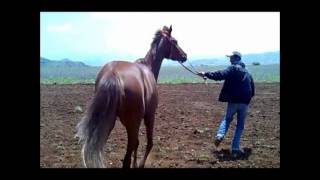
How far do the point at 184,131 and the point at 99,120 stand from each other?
4.19 ft

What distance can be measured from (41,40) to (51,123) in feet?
2.97

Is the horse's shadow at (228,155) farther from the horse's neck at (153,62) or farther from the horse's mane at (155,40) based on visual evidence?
the horse's mane at (155,40)

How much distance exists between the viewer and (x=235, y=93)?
4.81m

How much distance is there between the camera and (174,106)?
16.0 feet

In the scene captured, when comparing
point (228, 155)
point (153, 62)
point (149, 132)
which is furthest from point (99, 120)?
point (228, 155)

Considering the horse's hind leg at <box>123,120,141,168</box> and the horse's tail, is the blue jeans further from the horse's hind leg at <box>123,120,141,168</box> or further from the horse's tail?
the horse's tail

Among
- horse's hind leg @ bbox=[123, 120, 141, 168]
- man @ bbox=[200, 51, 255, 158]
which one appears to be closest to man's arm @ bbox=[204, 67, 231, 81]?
man @ bbox=[200, 51, 255, 158]

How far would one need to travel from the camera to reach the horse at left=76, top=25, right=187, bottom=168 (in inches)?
156

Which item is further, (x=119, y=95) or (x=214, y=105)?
(x=214, y=105)

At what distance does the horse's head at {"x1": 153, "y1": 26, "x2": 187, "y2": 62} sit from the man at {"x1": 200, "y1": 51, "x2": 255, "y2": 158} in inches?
14.4

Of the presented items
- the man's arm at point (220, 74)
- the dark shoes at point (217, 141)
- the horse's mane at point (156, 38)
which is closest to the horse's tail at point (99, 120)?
the horse's mane at point (156, 38)
